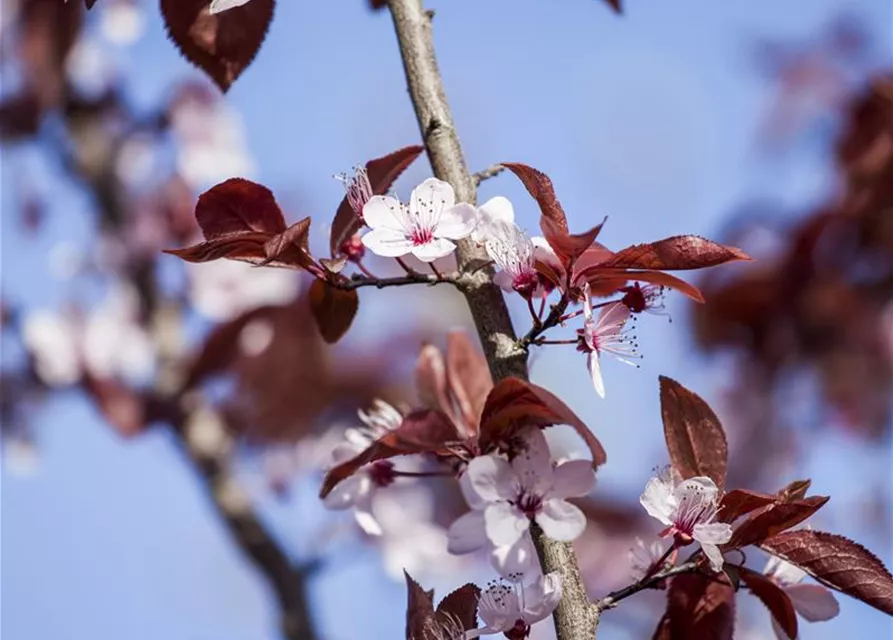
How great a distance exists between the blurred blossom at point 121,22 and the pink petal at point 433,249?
1921 millimetres

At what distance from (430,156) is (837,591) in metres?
0.45

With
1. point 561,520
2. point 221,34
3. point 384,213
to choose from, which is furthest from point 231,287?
point 561,520

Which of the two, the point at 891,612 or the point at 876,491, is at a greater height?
the point at 891,612

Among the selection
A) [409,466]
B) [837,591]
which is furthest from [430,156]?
[837,591]

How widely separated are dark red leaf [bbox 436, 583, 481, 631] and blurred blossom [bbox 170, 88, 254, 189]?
1968mm

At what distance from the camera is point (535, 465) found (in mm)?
789

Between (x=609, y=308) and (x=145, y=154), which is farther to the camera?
(x=145, y=154)

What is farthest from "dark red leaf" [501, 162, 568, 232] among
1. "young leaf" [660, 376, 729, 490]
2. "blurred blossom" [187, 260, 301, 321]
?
"blurred blossom" [187, 260, 301, 321]

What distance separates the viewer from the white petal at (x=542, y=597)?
0.73 metres

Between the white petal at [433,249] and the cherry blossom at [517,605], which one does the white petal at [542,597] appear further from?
the white petal at [433,249]

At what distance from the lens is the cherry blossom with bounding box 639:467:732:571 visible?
2.47ft

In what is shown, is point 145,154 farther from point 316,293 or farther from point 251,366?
point 316,293

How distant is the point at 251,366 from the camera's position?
2.19 meters

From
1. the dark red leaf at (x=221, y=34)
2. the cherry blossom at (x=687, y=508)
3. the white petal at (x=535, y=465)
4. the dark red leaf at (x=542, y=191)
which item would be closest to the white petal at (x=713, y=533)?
the cherry blossom at (x=687, y=508)
